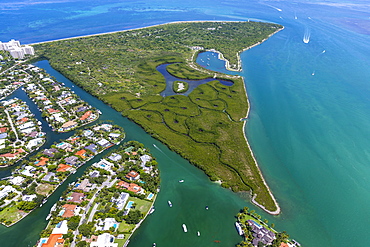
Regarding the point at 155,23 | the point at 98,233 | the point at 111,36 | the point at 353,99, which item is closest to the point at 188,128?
the point at 98,233

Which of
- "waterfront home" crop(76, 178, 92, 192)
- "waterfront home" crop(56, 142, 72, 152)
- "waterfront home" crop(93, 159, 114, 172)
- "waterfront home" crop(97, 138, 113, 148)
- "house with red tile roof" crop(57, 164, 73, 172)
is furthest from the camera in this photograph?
"waterfront home" crop(97, 138, 113, 148)

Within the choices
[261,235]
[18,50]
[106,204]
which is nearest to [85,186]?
[106,204]

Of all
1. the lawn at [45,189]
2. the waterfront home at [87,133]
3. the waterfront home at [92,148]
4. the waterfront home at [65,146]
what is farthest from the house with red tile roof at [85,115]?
the lawn at [45,189]

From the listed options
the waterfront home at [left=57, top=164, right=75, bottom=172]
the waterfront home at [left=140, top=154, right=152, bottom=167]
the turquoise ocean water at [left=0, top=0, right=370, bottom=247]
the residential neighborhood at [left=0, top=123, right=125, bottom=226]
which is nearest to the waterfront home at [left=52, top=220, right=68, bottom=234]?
the turquoise ocean water at [left=0, top=0, right=370, bottom=247]

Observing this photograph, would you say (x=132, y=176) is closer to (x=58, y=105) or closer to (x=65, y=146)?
(x=65, y=146)

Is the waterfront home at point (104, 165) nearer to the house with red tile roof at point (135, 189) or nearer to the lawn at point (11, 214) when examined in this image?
the house with red tile roof at point (135, 189)

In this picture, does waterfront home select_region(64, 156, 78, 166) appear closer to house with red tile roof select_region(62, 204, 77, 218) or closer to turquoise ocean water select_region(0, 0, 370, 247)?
turquoise ocean water select_region(0, 0, 370, 247)
